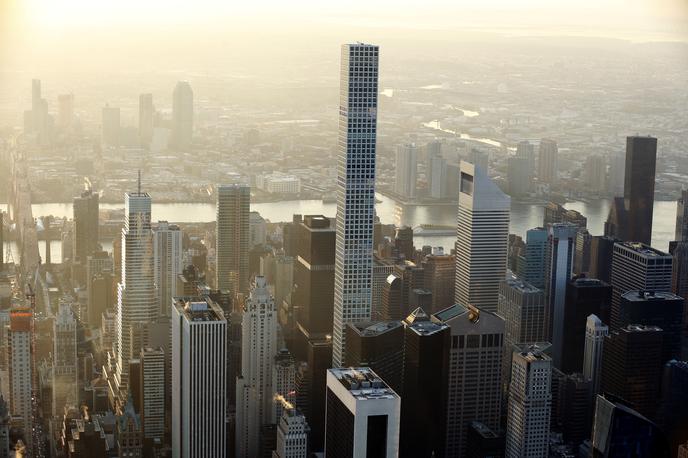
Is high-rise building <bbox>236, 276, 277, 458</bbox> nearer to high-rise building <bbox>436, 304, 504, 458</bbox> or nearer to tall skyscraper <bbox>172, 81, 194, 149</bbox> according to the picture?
high-rise building <bbox>436, 304, 504, 458</bbox>

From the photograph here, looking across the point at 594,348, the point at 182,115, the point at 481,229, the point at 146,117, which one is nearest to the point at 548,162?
the point at 481,229

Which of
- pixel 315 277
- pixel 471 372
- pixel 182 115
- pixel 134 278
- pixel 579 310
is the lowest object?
pixel 471 372

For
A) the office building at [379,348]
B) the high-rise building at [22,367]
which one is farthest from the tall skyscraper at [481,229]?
the high-rise building at [22,367]

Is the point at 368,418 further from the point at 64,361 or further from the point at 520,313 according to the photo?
the point at 520,313

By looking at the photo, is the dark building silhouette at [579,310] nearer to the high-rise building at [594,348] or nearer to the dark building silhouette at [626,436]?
the high-rise building at [594,348]

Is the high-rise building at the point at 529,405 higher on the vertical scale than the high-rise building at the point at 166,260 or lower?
lower
